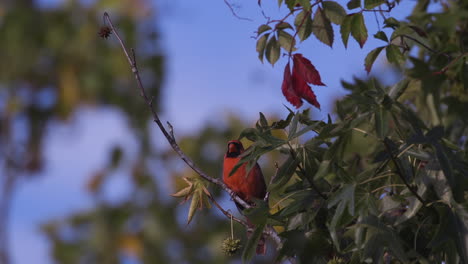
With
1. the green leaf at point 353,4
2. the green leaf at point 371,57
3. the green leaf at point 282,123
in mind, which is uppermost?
the green leaf at point 353,4

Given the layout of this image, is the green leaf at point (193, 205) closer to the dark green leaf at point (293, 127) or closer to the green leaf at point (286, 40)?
the dark green leaf at point (293, 127)

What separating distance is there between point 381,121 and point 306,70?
1.75ft

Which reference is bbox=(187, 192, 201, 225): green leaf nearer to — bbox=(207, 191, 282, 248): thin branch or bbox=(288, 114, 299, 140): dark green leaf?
bbox=(207, 191, 282, 248): thin branch

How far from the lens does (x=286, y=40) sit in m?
2.40

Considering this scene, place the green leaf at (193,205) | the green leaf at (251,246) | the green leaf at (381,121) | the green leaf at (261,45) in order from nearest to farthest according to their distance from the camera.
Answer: the green leaf at (381,121) < the green leaf at (251,246) < the green leaf at (193,205) < the green leaf at (261,45)

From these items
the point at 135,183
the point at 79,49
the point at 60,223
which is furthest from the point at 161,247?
Answer: the point at 79,49

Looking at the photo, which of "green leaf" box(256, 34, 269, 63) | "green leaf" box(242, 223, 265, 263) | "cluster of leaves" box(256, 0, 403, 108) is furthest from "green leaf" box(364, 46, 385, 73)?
"green leaf" box(242, 223, 265, 263)

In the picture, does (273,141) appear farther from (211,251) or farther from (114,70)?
(114,70)

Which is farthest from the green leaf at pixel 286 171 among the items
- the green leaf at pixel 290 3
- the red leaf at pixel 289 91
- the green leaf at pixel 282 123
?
the green leaf at pixel 290 3

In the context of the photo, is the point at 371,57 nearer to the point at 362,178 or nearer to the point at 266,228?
the point at 362,178

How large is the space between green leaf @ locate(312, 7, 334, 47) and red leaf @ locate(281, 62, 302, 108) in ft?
0.67

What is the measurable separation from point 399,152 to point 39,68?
14.3 meters

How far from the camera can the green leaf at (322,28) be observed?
2.34 meters

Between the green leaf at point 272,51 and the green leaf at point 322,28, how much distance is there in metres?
0.17
